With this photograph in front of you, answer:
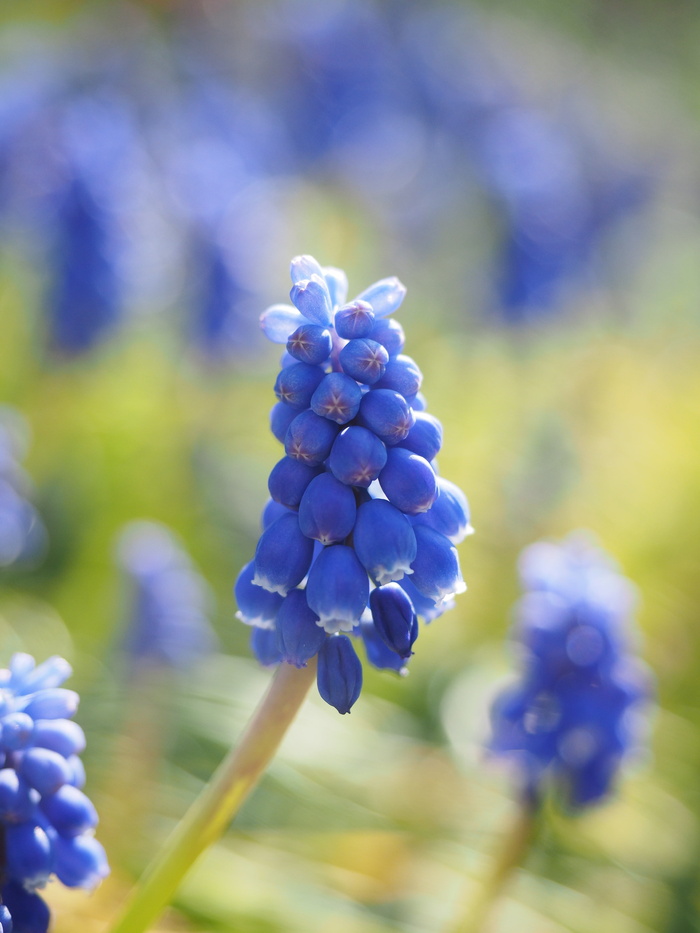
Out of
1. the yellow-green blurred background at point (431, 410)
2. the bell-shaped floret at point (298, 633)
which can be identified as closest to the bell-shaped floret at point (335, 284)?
the bell-shaped floret at point (298, 633)

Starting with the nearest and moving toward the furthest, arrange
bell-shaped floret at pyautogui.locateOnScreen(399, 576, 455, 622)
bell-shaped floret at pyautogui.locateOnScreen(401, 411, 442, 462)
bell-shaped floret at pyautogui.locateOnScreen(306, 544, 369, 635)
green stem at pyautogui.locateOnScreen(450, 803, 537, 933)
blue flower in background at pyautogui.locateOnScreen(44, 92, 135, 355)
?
bell-shaped floret at pyautogui.locateOnScreen(306, 544, 369, 635) → bell-shaped floret at pyautogui.locateOnScreen(401, 411, 442, 462) → bell-shaped floret at pyautogui.locateOnScreen(399, 576, 455, 622) → green stem at pyautogui.locateOnScreen(450, 803, 537, 933) → blue flower in background at pyautogui.locateOnScreen(44, 92, 135, 355)

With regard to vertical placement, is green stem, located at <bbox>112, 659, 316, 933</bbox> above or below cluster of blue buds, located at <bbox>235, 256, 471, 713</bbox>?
below

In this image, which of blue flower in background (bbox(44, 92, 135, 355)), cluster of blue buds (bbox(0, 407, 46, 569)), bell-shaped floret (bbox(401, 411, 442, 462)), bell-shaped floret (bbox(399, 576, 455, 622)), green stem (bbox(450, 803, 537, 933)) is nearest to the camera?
bell-shaped floret (bbox(401, 411, 442, 462))

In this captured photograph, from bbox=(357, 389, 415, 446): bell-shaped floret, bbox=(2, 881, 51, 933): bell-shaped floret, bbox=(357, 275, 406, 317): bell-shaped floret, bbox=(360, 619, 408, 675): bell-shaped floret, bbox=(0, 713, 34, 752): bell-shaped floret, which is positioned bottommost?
bbox=(2, 881, 51, 933): bell-shaped floret

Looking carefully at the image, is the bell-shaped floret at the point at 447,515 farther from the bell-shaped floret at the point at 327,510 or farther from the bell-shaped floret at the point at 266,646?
the bell-shaped floret at the point at 266,646

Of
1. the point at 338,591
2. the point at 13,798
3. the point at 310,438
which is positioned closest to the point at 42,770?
the point at 13,798

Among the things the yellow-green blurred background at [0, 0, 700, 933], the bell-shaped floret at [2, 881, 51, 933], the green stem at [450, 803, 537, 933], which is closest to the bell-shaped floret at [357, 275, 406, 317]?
the bell-shaped floret at [2, 881, 51, 933]

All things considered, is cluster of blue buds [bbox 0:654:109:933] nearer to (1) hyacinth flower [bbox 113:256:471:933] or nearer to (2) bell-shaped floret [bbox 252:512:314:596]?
(1) hyacinth flower [bbox 113:256:471:933]

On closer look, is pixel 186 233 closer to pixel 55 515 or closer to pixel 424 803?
pixel 55 515
